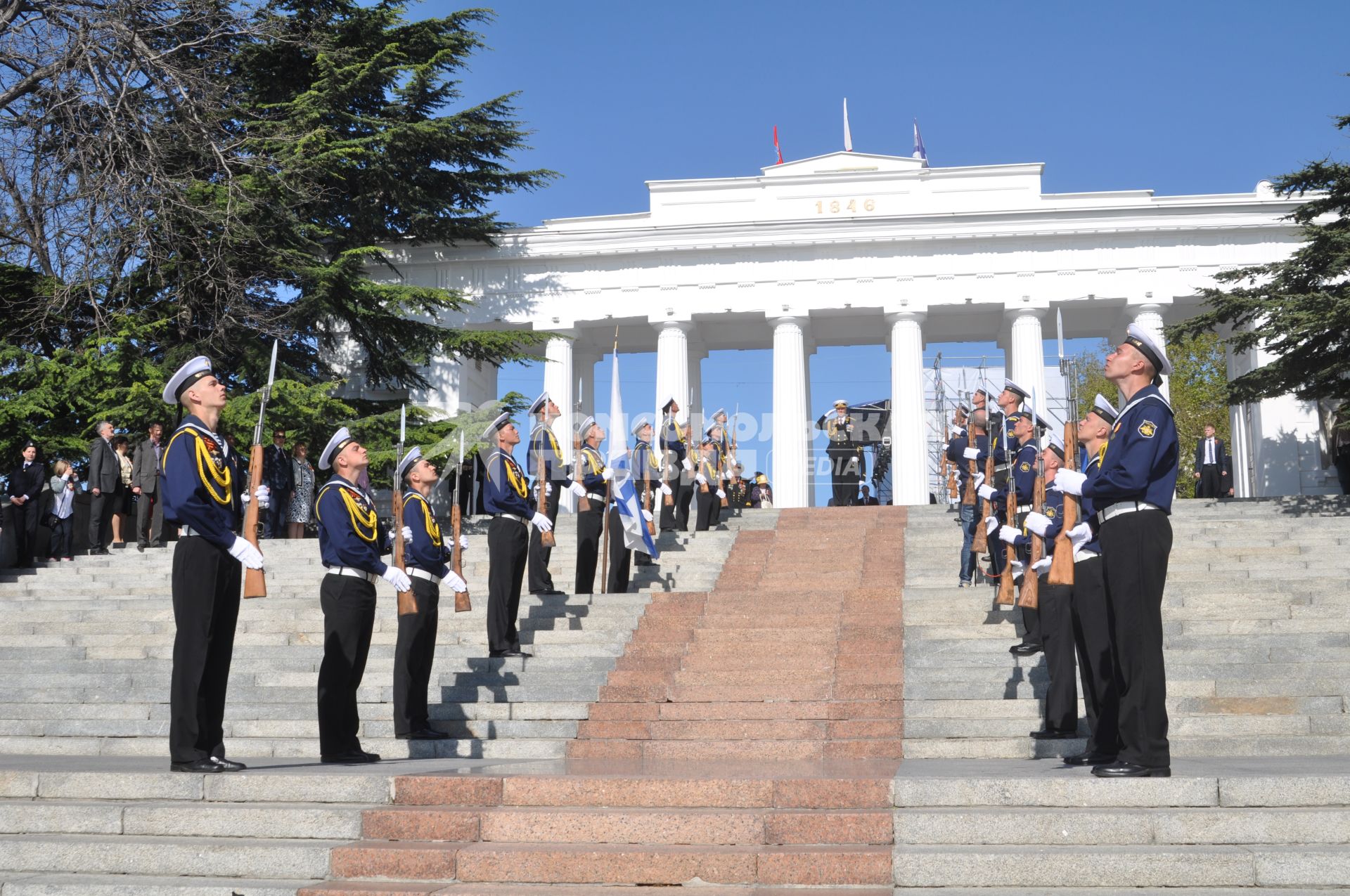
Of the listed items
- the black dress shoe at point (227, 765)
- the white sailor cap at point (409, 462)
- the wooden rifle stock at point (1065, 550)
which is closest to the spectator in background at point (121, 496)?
the white sailor cap at point (409, 462)

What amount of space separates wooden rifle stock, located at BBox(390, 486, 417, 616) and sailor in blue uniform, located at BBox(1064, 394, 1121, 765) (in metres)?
4.39

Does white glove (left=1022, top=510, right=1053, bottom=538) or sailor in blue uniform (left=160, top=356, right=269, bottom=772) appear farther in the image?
white glove (left=1022, top=510, right=1053, bottom=538)

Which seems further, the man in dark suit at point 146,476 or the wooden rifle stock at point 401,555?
the man in dark suit at point 146,476

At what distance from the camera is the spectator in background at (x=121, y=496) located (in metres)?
19.1

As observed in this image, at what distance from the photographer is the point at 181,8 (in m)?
22.8

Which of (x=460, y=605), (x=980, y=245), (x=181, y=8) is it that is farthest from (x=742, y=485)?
(x=460, y=605)

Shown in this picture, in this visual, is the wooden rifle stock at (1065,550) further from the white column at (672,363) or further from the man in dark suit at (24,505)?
the white column at (672,363)

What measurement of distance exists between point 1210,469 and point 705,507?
11455mm

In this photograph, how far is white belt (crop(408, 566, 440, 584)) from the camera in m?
9.69

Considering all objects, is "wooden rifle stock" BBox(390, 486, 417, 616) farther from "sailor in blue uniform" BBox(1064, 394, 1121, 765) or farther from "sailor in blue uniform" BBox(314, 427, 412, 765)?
Answer: "sailor in blue uniform" BBox(1064, 394, 1121, 765)

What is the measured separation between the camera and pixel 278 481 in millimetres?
20500

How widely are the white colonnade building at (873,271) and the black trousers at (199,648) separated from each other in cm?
2457

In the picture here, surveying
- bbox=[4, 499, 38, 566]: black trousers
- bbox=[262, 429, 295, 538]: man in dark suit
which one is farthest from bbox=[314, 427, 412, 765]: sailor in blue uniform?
bbox=[262, 429, 295, 538]: man in dark suit

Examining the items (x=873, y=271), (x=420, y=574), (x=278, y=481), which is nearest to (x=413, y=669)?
(x=420, y=574)
